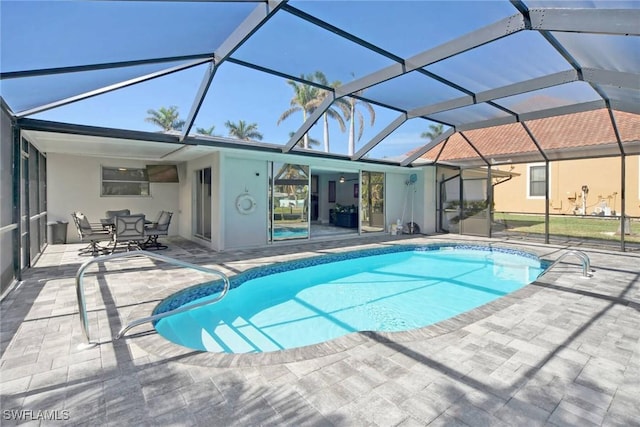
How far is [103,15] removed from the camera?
11.7 feet

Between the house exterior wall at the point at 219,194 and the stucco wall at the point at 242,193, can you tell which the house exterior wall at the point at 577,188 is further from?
the stucco wall at the point at 242,193

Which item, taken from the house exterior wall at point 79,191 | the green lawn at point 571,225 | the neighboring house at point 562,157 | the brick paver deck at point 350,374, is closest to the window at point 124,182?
the house exterior wall at point 79,191

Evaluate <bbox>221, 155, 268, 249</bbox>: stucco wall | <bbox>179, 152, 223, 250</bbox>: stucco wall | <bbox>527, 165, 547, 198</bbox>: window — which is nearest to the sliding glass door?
<bbox>179, 152, 223, 250</bbox>: stucco wall

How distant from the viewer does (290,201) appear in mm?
10781

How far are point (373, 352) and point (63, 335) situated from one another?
3.52 m

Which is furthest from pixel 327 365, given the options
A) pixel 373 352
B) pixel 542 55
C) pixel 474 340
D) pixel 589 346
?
pixel 542 55

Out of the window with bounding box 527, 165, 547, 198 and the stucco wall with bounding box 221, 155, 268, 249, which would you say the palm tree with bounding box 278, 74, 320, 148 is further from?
the stucco wall with bounding box 221, 155, 268, 249

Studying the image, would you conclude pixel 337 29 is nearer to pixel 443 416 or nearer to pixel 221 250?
pixel 443 416

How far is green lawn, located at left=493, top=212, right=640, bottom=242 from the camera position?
10.6 meters

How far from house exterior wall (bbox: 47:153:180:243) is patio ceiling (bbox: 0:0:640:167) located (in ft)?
4.06

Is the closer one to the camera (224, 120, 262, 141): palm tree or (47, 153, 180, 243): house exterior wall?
(47, 153, 180, 243): house exterior wall

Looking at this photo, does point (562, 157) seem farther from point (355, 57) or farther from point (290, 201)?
point (290, 201)

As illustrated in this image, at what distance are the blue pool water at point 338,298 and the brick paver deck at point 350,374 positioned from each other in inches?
45.2

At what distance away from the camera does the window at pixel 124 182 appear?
1149cm
